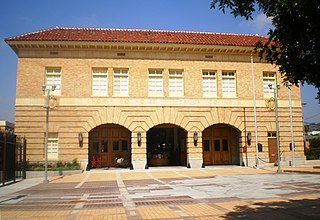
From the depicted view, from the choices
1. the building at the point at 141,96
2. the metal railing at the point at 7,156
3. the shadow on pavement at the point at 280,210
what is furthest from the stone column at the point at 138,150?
the shadow on pavement at the point at 280,210

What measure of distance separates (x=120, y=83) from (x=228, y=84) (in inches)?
367

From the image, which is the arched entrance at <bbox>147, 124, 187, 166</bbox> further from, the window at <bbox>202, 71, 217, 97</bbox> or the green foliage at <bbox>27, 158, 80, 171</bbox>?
the green foliage at <bbox>27, 158, 80, 171</bbox>

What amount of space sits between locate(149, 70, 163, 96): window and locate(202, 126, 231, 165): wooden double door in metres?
5.82

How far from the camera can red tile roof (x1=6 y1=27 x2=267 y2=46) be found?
25564 millimetres

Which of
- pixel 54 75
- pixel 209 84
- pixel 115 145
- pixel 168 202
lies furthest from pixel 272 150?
pixel 54 75

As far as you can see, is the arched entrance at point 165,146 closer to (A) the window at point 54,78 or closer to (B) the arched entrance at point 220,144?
(B) the arched entrance at point 220,144

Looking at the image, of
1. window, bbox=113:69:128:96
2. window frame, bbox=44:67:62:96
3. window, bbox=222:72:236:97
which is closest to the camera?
window frame, bbox=44:67:62:96

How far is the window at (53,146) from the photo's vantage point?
24594mm

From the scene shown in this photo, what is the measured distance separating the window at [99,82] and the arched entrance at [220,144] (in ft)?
31.7

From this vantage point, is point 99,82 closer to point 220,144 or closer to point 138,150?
point 138,150

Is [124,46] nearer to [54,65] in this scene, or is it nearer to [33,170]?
[54,65]

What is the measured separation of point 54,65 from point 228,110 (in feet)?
48.5

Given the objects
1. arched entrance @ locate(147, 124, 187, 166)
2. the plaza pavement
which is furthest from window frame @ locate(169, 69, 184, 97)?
the plaza pavement

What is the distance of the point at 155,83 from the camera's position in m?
26.4
